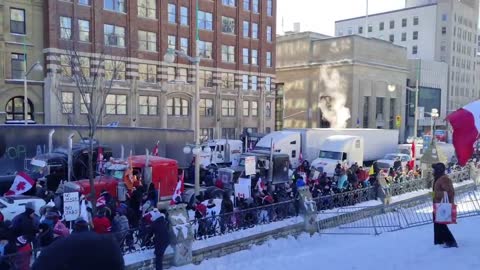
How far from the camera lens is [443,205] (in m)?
9.88

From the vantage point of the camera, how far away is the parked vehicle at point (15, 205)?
13.8 metres

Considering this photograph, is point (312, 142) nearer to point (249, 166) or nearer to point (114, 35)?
point (249, 166)

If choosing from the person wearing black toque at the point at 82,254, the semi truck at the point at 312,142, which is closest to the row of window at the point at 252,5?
the semi truck at the point at 312,142

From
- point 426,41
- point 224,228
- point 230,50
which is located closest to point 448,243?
point 224,228

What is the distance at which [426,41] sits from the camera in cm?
9588

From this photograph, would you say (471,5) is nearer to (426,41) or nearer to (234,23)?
(426,41)

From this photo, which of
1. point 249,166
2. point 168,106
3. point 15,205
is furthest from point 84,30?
point 15,205

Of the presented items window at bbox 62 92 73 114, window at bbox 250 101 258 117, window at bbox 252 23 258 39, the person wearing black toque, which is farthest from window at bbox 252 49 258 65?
the person wearing black toque

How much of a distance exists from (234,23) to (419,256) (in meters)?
45.1

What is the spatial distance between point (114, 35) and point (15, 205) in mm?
30336

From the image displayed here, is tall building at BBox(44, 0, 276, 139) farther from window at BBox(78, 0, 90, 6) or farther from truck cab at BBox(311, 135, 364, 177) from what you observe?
truck cab at BBox(311, 135, 364, 177)

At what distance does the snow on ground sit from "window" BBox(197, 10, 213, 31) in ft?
122

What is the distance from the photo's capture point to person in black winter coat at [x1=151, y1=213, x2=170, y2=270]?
10914 mm

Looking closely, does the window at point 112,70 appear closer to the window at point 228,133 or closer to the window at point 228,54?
the window at point 228,54
